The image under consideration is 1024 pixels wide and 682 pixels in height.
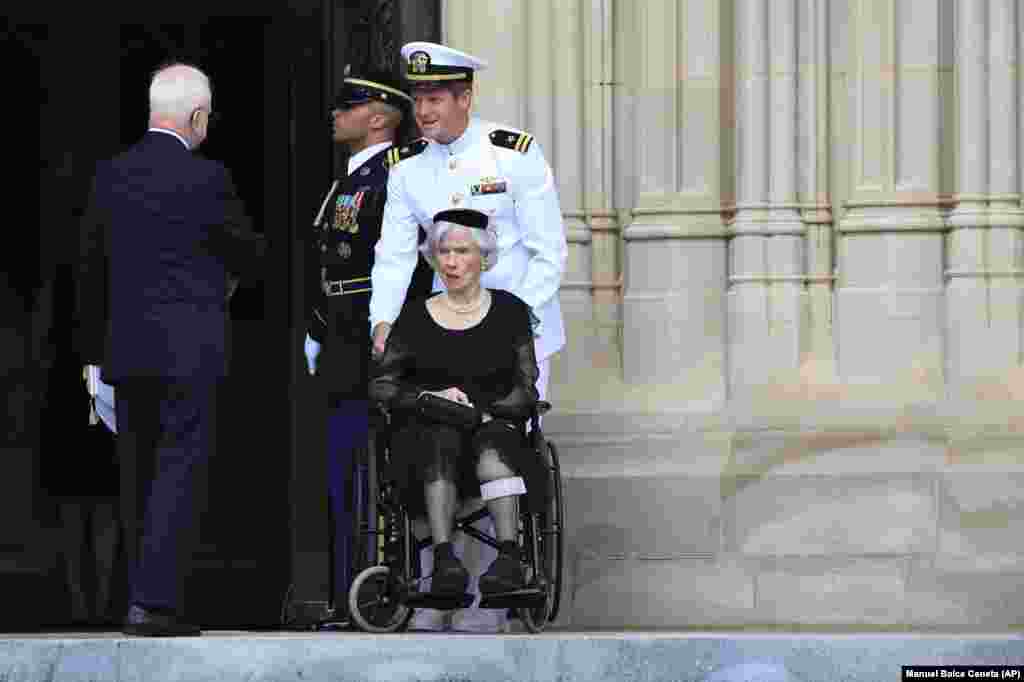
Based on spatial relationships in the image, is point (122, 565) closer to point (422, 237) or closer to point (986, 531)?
point (422, 237)

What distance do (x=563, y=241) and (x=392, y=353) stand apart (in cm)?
76

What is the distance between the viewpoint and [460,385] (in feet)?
34.0

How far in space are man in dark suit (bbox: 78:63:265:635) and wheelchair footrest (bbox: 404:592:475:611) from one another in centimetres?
70

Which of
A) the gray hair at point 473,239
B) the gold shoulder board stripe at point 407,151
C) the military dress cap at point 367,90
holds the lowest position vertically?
the gray hair at point 473,239

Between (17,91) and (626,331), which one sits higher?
(17,91)

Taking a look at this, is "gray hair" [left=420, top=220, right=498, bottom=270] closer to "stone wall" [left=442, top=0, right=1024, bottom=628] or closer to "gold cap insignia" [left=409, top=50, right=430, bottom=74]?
"gold cap insignia" [left=409, top=50, right=430, bottom=74]

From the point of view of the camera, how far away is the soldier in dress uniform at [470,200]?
10.7 metres

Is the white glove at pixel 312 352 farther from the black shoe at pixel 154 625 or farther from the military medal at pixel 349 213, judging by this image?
the black shoe at pixel 154 625

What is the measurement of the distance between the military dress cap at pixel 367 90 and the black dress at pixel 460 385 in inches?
37.0

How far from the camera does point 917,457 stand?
38.1 ft

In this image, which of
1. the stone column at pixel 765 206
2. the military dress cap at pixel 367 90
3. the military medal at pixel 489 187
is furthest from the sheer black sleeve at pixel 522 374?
the stone column at pixel 765 206

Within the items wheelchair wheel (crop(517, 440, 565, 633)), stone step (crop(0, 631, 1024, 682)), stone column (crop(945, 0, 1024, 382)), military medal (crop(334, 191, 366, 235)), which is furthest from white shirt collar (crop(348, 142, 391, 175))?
stone step (crop(0, 631, 1024, 682))

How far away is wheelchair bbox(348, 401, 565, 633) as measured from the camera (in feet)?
33.6

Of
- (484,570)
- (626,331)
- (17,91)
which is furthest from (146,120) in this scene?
(484,570)
